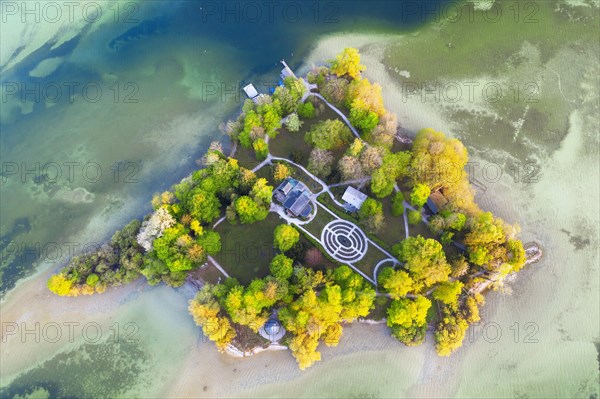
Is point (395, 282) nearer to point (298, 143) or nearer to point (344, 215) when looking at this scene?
point (344, 215)

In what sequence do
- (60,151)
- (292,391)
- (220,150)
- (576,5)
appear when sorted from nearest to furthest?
(292,391), (220,150), (60,151), (576,5)

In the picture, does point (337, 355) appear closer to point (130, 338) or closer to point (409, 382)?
point (409, 382)

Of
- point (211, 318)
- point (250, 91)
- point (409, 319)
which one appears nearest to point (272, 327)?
point (211, 318)

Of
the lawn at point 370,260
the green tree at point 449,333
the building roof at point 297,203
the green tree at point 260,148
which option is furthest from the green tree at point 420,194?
the green tree at point 260,148

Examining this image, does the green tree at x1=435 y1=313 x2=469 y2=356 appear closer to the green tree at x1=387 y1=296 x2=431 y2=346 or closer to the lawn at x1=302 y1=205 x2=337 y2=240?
the green tree at x1=387 y1=296 x2=431 y2=346

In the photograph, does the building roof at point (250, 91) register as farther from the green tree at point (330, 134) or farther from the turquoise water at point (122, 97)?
the green tree at point (330, 134)

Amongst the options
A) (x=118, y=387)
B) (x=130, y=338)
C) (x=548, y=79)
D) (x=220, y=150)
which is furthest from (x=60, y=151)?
(x=548, y=79)
